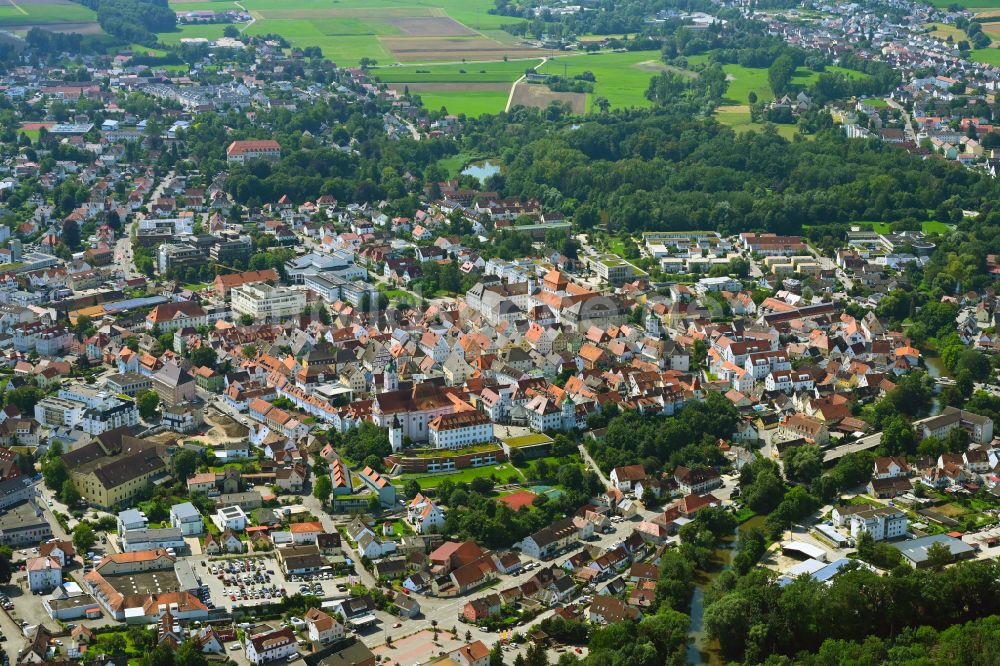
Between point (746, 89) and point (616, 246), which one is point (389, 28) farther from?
point (616, 246)

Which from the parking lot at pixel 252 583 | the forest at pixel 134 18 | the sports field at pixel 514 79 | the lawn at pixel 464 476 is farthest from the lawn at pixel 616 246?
the forest at pixel 134 18

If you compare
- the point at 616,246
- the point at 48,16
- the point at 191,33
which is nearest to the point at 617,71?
the point at 191,33

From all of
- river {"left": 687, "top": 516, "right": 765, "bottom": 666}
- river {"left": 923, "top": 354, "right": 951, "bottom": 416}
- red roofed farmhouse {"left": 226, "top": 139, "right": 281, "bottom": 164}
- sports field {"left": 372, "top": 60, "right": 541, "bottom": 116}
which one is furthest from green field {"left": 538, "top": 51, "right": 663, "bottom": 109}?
river {"left": 687, "top": 516, "right": 765, "bottom": 666}

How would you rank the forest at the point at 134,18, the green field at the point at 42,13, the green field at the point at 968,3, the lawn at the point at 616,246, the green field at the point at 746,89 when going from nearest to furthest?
1. the lawn at the point at 616,246
2. the green field at the point at 746,89
3. the forest at the point at 134,18
4. the green field at the point at 42,13
5. the green field at the point at 968,3

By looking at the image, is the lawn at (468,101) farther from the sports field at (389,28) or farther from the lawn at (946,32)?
the lawn at (946,32)

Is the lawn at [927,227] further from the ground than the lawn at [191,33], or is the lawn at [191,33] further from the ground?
the lawn at [191,33]

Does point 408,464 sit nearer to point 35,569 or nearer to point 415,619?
point 415,619

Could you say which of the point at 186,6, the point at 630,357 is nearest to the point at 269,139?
the point at 630,357
